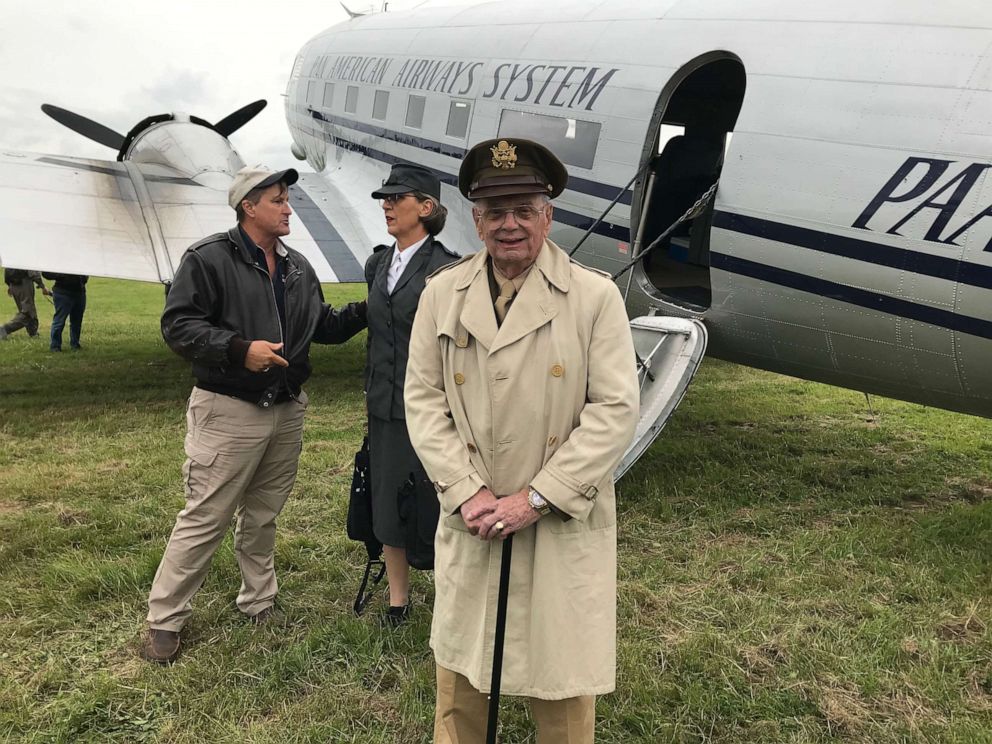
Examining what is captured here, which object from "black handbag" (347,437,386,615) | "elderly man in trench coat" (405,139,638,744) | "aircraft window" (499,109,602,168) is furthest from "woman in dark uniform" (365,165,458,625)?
"aircraft window" (499,109,602,168)

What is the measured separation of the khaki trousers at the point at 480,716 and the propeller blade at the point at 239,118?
12.1m

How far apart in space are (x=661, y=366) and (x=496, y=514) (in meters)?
3.28

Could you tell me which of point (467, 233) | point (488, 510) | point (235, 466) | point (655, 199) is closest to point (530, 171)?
point (488, 510)

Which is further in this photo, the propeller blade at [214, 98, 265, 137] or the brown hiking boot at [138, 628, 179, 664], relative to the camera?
the propeller blade at [214, 98, 265, 137]

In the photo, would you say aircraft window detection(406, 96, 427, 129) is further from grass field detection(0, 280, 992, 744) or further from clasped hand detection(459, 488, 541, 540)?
clasped hand detection(459, 488, 541, 540)

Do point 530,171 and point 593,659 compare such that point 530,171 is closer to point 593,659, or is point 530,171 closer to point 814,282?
point 593,659

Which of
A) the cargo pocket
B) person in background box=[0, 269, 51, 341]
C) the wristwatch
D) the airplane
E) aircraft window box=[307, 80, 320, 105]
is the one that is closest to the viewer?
the wristwatch

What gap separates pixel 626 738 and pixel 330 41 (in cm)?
1149

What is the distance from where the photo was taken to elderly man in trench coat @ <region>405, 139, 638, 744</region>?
2.13 m

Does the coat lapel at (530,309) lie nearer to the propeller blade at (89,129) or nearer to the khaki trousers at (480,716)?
the khaki trousers at (480,716)

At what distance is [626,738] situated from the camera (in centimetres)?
295

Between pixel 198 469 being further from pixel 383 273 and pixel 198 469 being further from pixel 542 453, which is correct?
pixel 542 453

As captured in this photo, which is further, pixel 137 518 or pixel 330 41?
pixel 330 41

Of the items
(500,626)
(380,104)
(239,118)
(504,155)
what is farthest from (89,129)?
(500,626)
